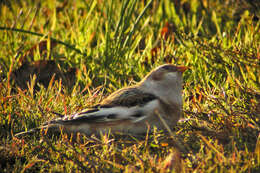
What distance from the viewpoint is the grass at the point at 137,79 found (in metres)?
2.35

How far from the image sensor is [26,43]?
4383mm

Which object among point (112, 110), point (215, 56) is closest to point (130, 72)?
point (215, 56)

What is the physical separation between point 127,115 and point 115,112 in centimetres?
9

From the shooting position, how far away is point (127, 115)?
2.77 metres

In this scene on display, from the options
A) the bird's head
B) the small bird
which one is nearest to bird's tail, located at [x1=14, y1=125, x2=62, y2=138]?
the small bird

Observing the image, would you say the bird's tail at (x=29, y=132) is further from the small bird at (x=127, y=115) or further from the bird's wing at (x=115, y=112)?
the bird's wing at (x=115, y=112)

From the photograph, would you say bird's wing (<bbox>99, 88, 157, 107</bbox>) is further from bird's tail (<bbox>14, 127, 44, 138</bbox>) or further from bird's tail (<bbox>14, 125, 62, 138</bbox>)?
bird's tail (<bbox>14, 127, 44, 138</bbox>)

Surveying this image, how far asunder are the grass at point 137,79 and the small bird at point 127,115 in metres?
0.08

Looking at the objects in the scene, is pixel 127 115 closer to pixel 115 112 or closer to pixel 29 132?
pixel 115 112

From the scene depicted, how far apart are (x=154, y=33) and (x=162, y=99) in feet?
6.50

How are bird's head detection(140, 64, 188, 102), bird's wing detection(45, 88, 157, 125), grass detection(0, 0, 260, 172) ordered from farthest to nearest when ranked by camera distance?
bird's head detection(140, 64, 188, 102)
bird's wing detection(45, 88, 157, 125)
grass detection(0, 0, 260, 172)

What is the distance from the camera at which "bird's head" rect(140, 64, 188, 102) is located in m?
2.95

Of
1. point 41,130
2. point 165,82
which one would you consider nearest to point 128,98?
point 165,82

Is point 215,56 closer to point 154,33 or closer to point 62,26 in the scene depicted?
point 154,33
